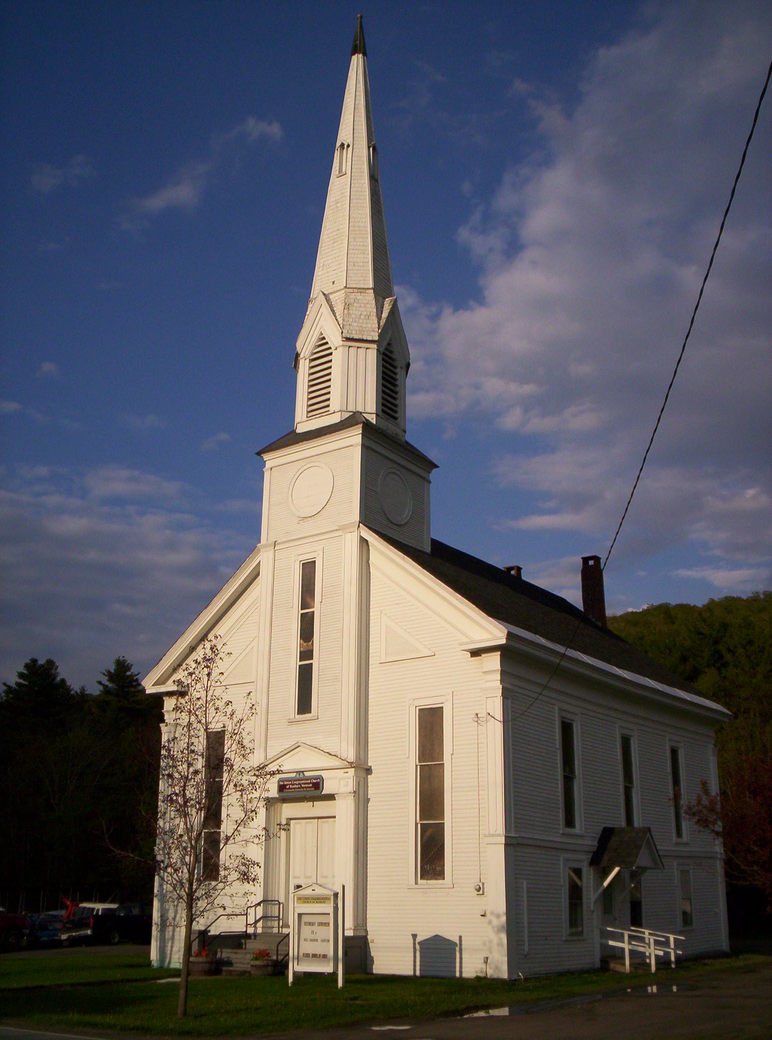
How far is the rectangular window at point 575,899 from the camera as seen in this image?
2323 cm

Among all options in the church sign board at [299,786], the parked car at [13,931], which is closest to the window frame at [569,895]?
the church sign board at [299,786]

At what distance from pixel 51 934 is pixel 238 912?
17.1 meters

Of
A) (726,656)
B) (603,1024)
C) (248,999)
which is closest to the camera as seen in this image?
(603,1024)

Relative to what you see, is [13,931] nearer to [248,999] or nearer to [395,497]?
[395,497]

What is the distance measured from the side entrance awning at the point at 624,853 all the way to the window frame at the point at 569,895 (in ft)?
1.35

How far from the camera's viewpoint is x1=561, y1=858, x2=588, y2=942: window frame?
2297cm

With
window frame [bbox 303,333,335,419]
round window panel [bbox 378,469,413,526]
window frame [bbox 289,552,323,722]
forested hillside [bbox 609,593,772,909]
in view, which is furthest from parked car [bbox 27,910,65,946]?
forested hillside [bbox 609,593,772,909]

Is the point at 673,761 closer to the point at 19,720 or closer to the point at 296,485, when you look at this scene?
the point at 296,485

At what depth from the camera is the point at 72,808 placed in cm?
5384

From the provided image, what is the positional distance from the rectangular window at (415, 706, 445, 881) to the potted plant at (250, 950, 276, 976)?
11.7ft

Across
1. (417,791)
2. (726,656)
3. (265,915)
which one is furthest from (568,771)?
(726,656)

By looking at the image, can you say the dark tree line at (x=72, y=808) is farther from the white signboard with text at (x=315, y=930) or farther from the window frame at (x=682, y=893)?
the white signboard with text at (x=315, y=930)

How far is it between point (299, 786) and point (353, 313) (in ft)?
41.7

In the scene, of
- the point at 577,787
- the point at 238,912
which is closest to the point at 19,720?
the point at 238,912
